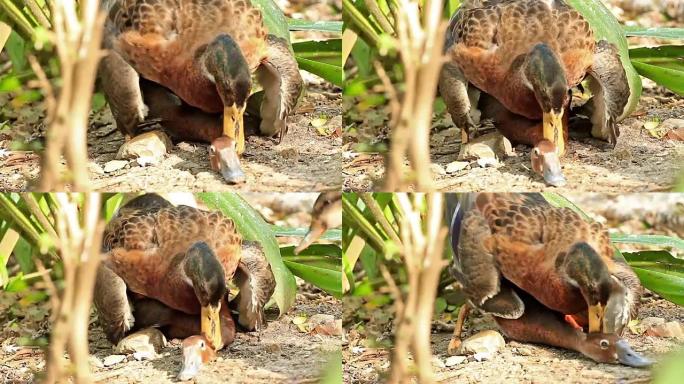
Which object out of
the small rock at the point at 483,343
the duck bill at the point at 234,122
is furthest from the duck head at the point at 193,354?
the small rock at the point at 483,343

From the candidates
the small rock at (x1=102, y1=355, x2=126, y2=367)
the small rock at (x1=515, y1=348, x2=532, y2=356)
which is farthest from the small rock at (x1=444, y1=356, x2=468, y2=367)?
the small rock at (x1=102, y1=355, x2=126, y2=367)

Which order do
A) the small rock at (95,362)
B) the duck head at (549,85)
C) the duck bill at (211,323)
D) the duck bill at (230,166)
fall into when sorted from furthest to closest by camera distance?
the small rock at (95,362)
the duck bill at (211,323)
the duck bill at (230,166)
the duck head at (549,85)

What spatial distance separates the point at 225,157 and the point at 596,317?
3.19 ft

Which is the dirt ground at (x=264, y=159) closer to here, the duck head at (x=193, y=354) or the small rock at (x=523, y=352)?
the duck head at (x=193, y=354)

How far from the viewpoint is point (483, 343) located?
2.82 meters

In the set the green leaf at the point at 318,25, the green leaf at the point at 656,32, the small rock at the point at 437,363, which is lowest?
the small rock at the point at 437,363

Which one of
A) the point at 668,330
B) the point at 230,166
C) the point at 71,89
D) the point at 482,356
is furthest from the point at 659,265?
the point at 71,89

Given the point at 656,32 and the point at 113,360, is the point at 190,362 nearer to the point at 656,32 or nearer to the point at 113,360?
the point at 113,360

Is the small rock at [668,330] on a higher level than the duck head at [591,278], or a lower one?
lower

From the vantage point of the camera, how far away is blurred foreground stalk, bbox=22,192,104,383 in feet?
9.25

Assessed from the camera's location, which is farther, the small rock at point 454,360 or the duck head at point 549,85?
the small rock at point 454,360

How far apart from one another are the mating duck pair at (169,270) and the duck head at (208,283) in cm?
2

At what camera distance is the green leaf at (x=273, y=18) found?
2.76 metres

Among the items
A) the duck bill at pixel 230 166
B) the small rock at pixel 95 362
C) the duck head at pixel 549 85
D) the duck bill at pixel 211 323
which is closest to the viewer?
the duck head at pixel 549 85
